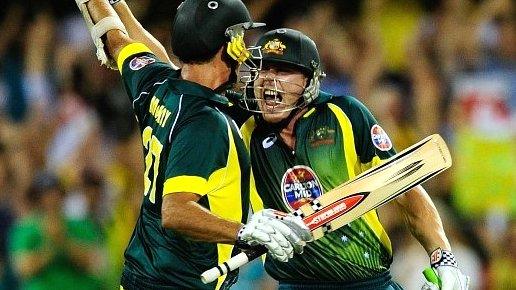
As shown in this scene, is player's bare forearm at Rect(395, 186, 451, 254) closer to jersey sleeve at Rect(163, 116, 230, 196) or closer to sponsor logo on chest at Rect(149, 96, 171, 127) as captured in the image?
jersey sleeve at Rect(163, 116, 230, 196)

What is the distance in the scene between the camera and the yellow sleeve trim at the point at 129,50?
5246 millimetres

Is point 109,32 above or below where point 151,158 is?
above

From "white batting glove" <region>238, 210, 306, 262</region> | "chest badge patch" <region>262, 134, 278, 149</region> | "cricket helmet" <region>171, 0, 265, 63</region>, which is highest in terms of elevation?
"cricket helmet" <region>171, 0, 265, 63</region>

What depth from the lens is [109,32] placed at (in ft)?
17.7

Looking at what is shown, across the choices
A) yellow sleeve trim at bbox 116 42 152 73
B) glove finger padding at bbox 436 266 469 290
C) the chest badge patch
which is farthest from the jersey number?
glove finger padding at bbox 436 266 469 290

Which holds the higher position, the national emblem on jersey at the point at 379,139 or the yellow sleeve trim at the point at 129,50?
the yellow sleeve trim at the point at 129,50

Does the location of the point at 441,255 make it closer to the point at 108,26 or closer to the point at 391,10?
the point at 108,26

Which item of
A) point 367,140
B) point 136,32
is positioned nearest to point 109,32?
point 136,32

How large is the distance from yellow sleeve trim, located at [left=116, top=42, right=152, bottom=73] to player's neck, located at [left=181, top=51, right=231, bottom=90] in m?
0.53

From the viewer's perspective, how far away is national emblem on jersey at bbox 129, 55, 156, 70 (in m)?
5.12

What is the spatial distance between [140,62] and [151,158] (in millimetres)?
610

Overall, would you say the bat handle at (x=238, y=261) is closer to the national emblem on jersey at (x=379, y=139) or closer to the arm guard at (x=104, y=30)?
the national emblem on jersey at (x=379, y=139)

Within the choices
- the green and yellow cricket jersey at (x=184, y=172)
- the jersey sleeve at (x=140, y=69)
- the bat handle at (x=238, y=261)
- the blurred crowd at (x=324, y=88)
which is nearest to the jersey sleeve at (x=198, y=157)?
the green and yellow cricket jersey at (x=184, y=172)

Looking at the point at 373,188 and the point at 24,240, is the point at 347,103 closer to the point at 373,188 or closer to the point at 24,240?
the point at 373,188
